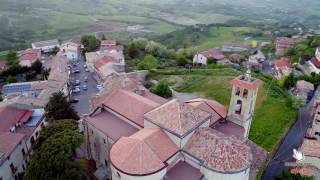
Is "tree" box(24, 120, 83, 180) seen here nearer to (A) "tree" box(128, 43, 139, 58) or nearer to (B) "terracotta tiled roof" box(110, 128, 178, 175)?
(B) "terracotta tiled roof" box(110, 128, 178, 175)

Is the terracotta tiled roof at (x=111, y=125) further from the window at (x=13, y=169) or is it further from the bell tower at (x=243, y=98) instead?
the bell tower at (x=243, y=98)

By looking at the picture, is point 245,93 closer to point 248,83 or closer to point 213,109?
point 248,83

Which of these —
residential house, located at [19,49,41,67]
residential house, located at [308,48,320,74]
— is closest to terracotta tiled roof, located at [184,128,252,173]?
residential house, located at [308,48,320,74]

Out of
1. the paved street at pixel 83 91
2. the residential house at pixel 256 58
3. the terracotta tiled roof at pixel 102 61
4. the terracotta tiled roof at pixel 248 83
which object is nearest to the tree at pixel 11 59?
the paved street at pixel 83 91

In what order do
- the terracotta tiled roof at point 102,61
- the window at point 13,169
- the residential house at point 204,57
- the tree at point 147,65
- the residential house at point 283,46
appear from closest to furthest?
the window at point 13,169, the terracotta tiled roof at point 102,61, the tree at point 147,65, the residential house at point 204,57, the residential house at point 283,46

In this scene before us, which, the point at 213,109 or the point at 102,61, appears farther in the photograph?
the point at 102,61

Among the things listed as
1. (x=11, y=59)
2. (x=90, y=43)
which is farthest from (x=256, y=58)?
(x=11, y=59)
